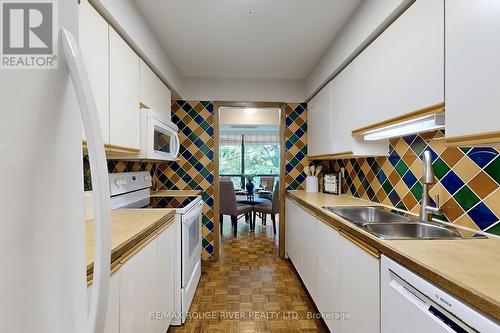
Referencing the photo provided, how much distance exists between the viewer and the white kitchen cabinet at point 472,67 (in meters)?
0.87

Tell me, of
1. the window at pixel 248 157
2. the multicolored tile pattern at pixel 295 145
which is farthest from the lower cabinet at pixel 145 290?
the window at pixel 248 157

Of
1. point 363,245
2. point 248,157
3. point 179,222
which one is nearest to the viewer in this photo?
point 363,245

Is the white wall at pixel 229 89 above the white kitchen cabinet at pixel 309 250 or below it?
above

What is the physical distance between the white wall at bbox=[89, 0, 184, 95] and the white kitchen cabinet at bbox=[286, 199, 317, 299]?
1832mm

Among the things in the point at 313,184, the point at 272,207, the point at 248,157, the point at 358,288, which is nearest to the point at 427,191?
the point at 358,288

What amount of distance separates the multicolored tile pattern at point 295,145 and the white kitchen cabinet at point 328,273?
1.44 metres

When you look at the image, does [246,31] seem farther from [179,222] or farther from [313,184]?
[313,184]

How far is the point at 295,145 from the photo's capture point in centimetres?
346

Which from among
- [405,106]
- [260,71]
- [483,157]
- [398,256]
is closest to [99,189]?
[398,256]

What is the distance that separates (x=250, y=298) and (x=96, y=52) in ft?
7.18

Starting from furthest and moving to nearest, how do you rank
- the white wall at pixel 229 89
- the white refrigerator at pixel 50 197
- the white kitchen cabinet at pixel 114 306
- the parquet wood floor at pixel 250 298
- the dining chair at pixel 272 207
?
1. the dining chair at pixel 272 207
2. the white wall at pixel 229 89
3. the parquet wood floor at pixel 250 298
4. the white kitchen cabinet at pixel 114 306
5. the white refrigerator at pixel 50 197

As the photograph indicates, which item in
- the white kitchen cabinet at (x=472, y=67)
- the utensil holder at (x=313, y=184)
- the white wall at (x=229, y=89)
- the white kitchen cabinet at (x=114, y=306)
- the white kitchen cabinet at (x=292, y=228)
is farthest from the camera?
the white wall at (x=229, y=89)

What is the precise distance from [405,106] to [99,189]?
1405 millimetres

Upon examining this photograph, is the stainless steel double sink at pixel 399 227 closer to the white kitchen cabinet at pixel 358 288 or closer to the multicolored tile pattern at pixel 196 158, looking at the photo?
the white kitchen cabinet at pixel 358 288
